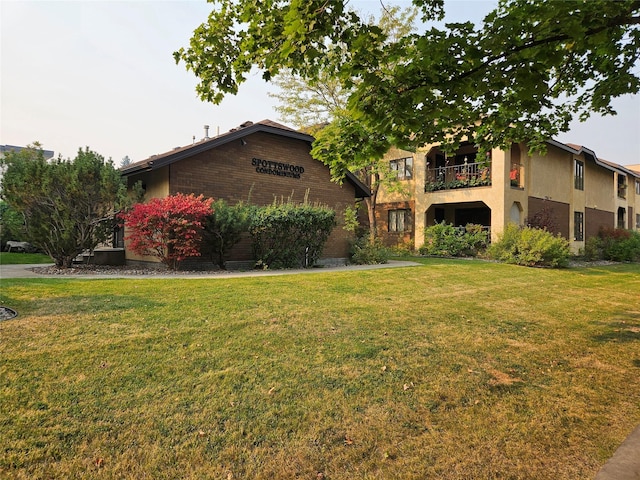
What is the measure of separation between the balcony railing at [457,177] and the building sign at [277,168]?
9530 millimetres

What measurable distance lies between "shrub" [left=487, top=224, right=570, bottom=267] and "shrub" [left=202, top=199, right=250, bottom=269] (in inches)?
453

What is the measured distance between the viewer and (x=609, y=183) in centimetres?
3098

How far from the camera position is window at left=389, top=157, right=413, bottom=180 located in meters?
23.9

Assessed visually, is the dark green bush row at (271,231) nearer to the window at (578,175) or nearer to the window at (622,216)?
the window at (578,175)

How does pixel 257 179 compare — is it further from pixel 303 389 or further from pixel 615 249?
pixel 615 249

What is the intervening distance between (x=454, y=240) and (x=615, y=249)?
34.4 ft

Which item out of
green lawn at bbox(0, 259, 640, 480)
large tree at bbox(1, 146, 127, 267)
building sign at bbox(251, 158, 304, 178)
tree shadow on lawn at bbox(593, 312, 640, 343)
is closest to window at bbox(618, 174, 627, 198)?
building sign at bbox(251, 158, 304, 178)

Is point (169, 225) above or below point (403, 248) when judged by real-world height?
above

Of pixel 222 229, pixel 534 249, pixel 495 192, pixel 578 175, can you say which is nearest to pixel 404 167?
pixel 495 192

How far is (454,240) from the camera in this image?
20.1 m

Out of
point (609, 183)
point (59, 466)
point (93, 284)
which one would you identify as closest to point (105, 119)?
point (93, 284)

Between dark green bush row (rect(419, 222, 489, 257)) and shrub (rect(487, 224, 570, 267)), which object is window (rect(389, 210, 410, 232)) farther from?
shrub (rect(487, 224, 570, 267))

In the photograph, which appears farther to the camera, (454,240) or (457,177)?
(457,177)

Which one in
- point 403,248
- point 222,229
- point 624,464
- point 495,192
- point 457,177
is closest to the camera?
point 624,464
